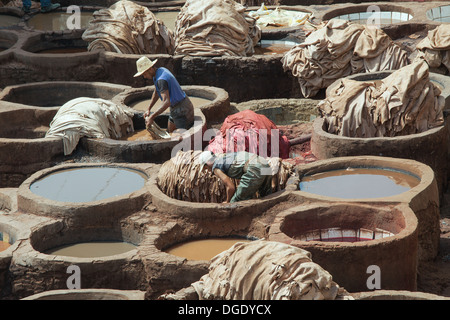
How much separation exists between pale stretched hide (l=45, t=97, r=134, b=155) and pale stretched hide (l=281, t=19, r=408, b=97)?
314cm

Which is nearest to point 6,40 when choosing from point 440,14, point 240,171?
point 440,14

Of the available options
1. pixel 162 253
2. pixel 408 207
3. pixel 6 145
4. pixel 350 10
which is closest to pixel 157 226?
pixel 162 253

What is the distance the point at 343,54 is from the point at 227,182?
17.1 feet

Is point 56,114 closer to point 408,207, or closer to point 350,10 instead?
point 408,207

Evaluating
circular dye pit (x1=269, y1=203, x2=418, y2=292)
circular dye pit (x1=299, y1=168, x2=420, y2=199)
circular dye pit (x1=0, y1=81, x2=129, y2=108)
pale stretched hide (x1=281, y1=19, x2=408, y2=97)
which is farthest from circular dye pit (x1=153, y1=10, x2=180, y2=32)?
circular dye pit (x1=269, y1=203, x2=418, y2=292)

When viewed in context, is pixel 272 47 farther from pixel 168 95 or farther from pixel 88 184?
pixel 88 184

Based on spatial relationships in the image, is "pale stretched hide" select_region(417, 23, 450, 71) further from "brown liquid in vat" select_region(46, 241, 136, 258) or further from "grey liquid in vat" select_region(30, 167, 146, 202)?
"brown liquid in vat" select_region(46, 241, 136, 258)

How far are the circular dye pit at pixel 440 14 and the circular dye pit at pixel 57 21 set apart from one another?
672 centimetres

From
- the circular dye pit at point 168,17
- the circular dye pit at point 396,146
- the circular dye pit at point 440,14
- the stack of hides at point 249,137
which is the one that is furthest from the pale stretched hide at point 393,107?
the circular dye pit at point 168,17

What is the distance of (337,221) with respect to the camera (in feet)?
29.9

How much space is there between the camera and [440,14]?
16.9 metres

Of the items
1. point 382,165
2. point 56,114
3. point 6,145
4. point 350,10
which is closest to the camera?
point 382,165

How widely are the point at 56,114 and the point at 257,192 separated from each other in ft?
13.3

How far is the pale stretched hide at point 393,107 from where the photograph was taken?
11.0 meters
